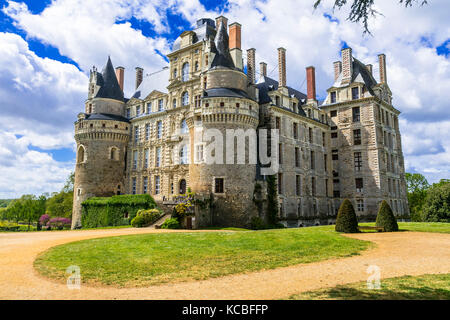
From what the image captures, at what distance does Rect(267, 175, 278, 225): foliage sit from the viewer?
1224 inches

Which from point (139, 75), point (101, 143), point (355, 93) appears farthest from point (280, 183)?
point (139, 75)

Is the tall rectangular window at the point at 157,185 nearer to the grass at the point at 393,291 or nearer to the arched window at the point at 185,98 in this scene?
the arched window at the point at 185,98

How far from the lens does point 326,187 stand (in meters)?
40.3

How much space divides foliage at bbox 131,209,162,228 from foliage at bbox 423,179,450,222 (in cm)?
2734

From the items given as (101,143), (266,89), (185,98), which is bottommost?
(101,143)

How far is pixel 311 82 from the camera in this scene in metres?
40.1

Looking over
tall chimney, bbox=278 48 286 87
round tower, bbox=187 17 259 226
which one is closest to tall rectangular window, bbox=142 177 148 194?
round tower, bbox=187 17 259 226

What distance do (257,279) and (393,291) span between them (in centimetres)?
356

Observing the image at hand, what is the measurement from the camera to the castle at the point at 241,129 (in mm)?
30031

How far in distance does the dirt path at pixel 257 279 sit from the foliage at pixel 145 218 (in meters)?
13.6

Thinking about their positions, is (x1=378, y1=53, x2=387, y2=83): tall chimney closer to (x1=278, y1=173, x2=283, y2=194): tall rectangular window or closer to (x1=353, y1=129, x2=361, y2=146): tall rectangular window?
(x1=353, y1=129, x2=361, y2=146): tall rectangular window

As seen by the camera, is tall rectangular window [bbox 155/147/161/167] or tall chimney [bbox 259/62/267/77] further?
tall chimney [bbox 259/62/267/77]

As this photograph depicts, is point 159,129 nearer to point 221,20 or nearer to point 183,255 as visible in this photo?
point 221,20
